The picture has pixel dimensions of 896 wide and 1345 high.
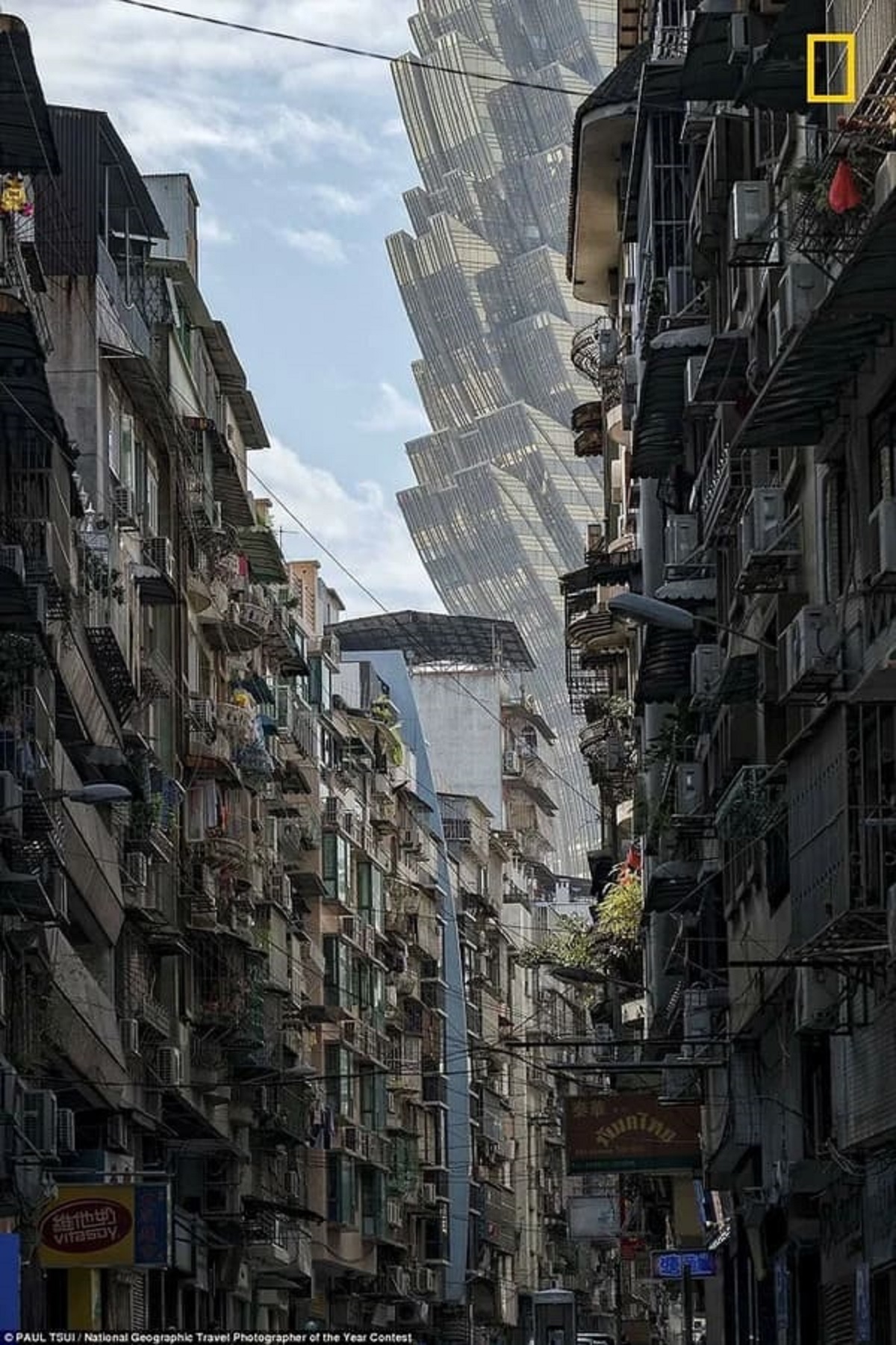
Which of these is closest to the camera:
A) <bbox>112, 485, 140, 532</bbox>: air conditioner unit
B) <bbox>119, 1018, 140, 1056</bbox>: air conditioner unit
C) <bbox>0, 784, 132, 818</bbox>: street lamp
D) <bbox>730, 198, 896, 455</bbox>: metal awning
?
<bbox>730, 198, 896, 455</bbox>: metal awning

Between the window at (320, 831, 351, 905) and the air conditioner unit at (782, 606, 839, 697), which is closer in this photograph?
the air conditioner unit at (782, 606, 839, 697)

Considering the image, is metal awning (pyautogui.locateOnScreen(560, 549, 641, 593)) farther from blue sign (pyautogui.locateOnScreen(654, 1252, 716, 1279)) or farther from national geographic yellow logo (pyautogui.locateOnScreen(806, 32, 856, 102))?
national geographic yellow logo (pyautogui.locateOnScreen(806, 32, 856, 102))

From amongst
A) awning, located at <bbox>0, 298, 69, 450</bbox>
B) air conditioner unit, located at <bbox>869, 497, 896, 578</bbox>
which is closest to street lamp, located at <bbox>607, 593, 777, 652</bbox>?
air conditioner unit, located at <bbox>869, 497, 896, 578</bbox>

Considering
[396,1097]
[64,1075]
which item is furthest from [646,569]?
[396,1097]

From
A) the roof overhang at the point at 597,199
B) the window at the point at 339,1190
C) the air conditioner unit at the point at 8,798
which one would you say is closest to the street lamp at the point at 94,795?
the air conditioner unit at the point at 8,798

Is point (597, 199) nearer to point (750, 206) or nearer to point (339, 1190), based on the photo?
point (750, 206)

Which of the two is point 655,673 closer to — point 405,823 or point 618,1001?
point 618,1001

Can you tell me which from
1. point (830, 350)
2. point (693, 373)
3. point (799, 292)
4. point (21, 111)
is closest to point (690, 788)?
point (693, 373)
